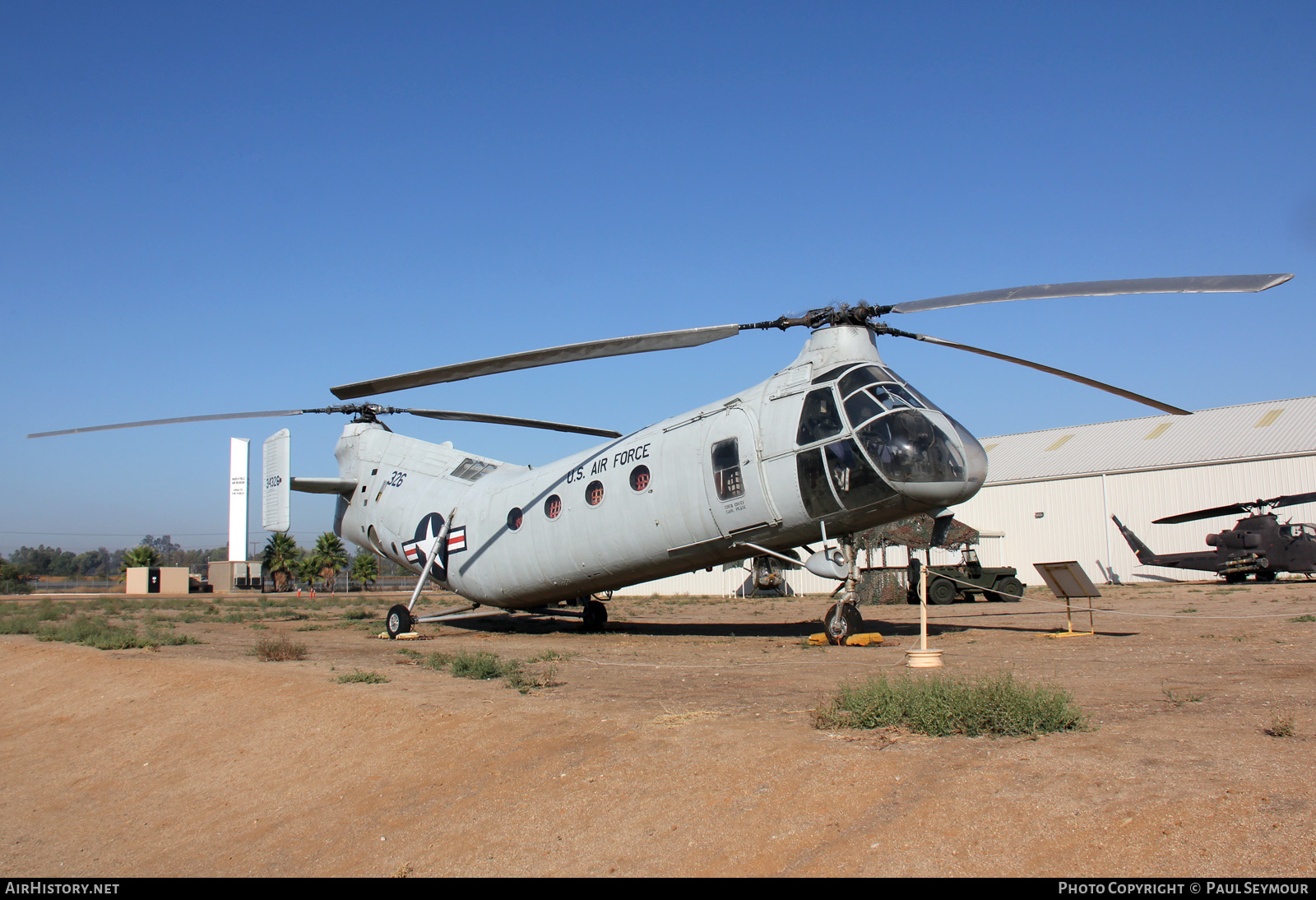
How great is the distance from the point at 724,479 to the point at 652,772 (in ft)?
25.2

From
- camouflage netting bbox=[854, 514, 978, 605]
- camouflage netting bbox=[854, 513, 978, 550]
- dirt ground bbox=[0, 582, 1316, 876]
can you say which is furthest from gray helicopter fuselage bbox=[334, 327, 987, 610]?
camouflage netting bbox=[854, 513, 978, 550]

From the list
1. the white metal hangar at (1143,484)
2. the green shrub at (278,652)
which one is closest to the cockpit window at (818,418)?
the green shrub at (278,652)

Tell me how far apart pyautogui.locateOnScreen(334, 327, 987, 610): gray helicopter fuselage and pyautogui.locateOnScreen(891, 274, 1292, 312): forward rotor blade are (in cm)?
179

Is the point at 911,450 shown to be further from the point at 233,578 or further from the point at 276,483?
the point at 233,578

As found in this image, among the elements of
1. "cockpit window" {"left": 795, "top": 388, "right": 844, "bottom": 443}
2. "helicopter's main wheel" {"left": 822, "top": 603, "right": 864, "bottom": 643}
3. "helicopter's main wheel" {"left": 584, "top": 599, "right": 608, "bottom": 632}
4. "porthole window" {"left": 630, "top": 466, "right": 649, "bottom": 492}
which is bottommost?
"helicopter's main wheel" {"left": 584, "top": 599, "right": 608, "bottom": 632}

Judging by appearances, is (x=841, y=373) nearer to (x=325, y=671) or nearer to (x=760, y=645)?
(x=760, y=645)

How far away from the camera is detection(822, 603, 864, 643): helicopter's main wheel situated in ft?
42.0

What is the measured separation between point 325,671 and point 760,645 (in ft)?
22.2

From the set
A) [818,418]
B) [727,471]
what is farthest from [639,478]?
[818,418]

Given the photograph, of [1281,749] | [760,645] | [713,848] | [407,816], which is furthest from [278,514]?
[1281,749]

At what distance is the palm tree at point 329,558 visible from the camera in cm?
7356

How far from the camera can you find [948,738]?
238 inches

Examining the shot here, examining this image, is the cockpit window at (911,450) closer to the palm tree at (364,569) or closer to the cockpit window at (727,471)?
the cockpit window at (727,471)

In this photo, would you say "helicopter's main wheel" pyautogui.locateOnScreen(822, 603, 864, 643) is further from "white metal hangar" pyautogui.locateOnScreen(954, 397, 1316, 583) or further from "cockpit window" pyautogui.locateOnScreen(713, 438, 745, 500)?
"white metal hangar" pyautogui.locateOnScreen(954, 397, 1316, 583)
